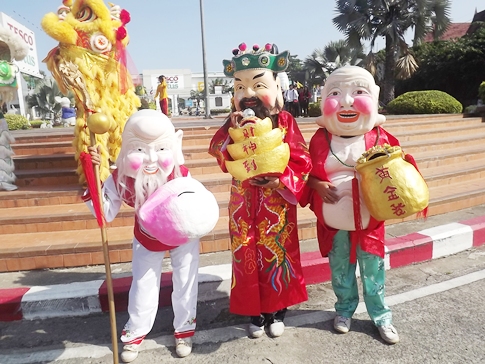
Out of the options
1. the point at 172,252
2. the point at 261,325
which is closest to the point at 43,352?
the point at 172,252

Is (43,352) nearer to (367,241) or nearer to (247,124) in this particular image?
(247,124)

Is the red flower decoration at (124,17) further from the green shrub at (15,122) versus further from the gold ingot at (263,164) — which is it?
the green shrub at (15,122)

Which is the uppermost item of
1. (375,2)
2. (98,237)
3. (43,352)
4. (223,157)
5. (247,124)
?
(375,2)

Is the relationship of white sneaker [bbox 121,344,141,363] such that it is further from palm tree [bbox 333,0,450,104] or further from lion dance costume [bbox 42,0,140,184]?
palm tree [bbox 333,0,450,104]

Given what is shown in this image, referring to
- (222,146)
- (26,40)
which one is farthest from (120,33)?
(26,40)

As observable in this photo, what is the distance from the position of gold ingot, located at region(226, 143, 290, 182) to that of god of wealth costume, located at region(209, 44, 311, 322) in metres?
0.13

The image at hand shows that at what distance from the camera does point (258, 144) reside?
207 cm

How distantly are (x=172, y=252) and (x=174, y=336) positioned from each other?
555 millimetres

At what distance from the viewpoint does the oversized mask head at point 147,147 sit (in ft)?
6.84

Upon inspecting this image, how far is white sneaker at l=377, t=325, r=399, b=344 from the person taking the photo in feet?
7.48

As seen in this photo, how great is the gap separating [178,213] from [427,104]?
1027 cm

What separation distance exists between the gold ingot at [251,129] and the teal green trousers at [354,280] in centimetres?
89

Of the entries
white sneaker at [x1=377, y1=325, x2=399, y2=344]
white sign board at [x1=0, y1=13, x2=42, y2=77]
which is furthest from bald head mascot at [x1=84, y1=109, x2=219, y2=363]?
white sign board at [x1=0, y1=13, x2=42, y2=77]

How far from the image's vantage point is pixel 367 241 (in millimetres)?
2338
